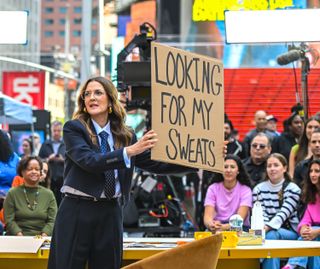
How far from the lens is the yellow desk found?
6.09 metres

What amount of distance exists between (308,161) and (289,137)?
7.18 ft

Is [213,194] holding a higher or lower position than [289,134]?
lower

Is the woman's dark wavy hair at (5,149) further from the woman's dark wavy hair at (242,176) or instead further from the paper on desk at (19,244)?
the paper on desk at (19,244)

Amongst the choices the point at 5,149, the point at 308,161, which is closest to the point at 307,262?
the point at 308,161

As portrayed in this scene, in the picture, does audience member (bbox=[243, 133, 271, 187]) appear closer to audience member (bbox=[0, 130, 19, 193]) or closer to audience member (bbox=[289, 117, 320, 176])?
audience member (bbox=[289, 117, 320, 176])

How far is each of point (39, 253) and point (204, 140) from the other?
4.37 feet

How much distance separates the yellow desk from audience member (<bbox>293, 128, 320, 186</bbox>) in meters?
3.03

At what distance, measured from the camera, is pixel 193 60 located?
5.96 metres

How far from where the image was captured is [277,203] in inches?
366

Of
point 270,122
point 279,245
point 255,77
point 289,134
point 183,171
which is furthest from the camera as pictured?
point 255,77

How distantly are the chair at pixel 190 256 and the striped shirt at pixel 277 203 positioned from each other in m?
4.69

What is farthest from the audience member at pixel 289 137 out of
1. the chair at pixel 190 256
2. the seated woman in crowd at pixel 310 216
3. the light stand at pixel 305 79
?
the chair at pixel 190 256

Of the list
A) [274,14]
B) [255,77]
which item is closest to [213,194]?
[274,14]

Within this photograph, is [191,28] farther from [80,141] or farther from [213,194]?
[80,141]
